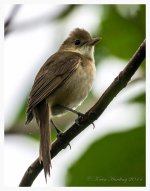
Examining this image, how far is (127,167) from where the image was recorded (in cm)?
307

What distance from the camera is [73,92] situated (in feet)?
16.3

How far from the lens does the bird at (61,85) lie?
178 inches

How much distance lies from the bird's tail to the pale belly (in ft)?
0.60

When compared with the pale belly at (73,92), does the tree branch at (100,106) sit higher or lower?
lower

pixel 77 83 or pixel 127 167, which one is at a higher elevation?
pixel 77 83

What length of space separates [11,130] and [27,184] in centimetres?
38

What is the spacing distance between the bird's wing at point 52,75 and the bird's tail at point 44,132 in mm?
143

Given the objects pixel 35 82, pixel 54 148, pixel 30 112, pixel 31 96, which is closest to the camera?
pixel 54 148

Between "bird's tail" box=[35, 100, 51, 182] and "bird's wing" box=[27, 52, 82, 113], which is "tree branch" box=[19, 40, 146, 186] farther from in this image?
"bird's wing" box=[27, 52, 82, 113]

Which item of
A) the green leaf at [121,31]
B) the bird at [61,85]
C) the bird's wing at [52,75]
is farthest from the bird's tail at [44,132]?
the green leaf at [121,31]

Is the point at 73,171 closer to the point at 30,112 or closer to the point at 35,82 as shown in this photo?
the point at 30,112

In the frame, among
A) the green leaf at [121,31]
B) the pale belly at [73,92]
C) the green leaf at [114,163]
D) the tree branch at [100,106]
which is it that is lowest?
the green leaf at [114,163]

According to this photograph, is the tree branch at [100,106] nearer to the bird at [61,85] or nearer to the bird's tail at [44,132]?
the bird's tail at [44,132]

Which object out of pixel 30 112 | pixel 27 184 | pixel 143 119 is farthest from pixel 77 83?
pixel 27 184
